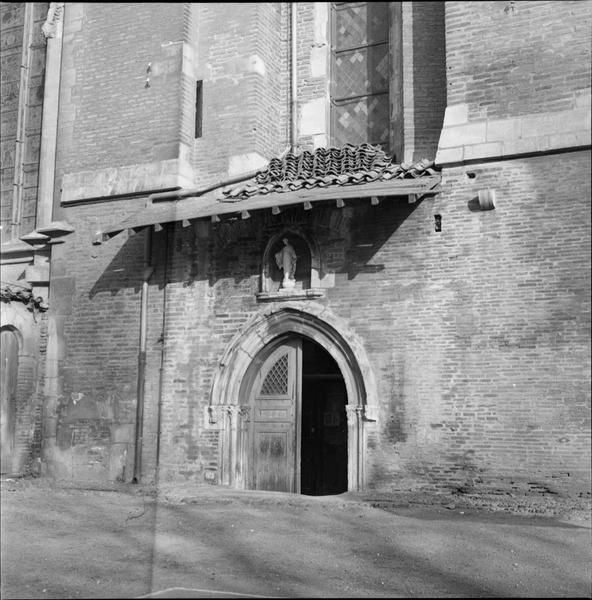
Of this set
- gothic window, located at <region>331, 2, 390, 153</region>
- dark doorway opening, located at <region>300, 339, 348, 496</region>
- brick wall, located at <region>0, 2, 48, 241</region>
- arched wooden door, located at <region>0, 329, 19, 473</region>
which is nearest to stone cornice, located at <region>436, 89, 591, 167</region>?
gothic window, located at <region>331, 2, 390, 153</region>

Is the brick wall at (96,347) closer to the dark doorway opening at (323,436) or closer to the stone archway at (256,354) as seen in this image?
the stone archway at (256,354)

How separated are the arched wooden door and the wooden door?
163 inches

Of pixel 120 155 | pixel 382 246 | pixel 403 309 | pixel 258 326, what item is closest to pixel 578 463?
pixel 403 309

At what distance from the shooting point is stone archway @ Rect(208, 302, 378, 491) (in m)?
10.6

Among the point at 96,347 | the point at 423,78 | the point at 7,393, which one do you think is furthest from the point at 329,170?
the point at 7,393

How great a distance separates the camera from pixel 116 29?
43.5 ft

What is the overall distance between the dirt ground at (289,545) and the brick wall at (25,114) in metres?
6.02

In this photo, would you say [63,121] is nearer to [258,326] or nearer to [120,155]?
[120,155]

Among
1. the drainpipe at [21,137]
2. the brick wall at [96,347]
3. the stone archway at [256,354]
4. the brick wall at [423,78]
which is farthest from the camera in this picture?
the drainpipe at [21,137]

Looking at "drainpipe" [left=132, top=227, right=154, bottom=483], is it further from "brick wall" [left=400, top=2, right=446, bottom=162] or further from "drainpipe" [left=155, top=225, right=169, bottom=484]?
"brick wall" [left=400, top=2, right=446, bottom=162]

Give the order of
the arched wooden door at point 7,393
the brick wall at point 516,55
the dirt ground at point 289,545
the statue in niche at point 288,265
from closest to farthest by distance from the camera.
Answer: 1. the dirt ground at point 289,545
2. the brick wall at point 516,55
3. the statue in niche at point 288,265
4. the arched wooden door at point 7,393

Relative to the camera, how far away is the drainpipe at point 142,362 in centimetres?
1175

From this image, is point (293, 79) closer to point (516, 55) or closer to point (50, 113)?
point (516, 55)

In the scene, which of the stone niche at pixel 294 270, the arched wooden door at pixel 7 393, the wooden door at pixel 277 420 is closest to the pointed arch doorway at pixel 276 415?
the wooden door at pixel 277 420
